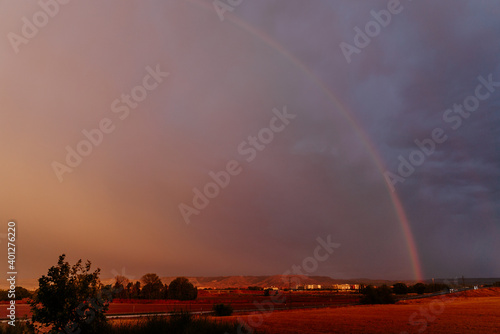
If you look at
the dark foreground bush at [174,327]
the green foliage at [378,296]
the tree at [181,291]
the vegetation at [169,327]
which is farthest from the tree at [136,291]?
the dark foreground bush at [174,327]

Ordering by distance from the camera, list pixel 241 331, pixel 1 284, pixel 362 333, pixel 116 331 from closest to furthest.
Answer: pixel 116 331
pixel 241 331
pixel 362 333
pixel 1 284

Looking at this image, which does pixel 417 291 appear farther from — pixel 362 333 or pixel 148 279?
pixel 362 333

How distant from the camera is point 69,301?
14852 mm

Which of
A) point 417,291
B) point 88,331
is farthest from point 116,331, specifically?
point 417,291

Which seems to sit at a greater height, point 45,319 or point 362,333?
point 45,319

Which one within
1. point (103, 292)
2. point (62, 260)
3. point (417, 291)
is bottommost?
point (417, 291)

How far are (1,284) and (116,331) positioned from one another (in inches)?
7817

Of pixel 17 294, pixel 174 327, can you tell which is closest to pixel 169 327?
pixel 174 327

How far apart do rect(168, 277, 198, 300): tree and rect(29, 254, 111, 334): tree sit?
333 feet

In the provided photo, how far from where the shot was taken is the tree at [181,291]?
112m

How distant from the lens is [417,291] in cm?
15050

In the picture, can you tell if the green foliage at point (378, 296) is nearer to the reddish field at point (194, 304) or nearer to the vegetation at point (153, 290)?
the reddish field at point (194, 304)

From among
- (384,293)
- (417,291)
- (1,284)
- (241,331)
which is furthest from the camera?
(1,284)

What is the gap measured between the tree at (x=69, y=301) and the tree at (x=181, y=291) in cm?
10141
